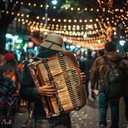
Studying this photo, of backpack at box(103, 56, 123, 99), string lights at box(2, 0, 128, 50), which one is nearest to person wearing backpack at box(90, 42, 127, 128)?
backpack at box(103, 56, 123, 99)

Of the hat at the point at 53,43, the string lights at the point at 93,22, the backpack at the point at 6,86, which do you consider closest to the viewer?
the hat at the point at 53,43

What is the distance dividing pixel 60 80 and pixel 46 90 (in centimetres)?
20

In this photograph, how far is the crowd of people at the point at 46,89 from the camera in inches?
154

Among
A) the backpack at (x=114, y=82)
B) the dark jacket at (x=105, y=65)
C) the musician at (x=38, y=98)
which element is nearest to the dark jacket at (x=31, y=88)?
the musician at (x=38, y=98)

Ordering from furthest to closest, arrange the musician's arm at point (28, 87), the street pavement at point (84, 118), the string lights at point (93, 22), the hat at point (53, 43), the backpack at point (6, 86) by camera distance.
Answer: the string lights at point (93, 22), the street pavement at point (84, 118), the backpack at point (6, 86), the hat at point (53, 43), the musician's arm at point (28, 87)

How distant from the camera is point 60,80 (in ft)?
12.4

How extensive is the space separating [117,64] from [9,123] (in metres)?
2.49

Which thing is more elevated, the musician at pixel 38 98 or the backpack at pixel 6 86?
the musician at pixel 38 98

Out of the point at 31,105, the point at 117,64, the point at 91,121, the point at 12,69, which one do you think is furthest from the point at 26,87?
the point at 91,121

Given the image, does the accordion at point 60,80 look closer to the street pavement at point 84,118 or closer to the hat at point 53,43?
the hat at point 53,43

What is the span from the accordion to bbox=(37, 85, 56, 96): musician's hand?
4cm

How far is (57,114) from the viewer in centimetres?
374

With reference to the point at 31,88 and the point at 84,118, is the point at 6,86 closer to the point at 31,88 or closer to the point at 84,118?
the point at 31,88

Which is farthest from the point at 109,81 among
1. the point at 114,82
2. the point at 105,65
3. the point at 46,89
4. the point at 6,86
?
the point at 46,89
